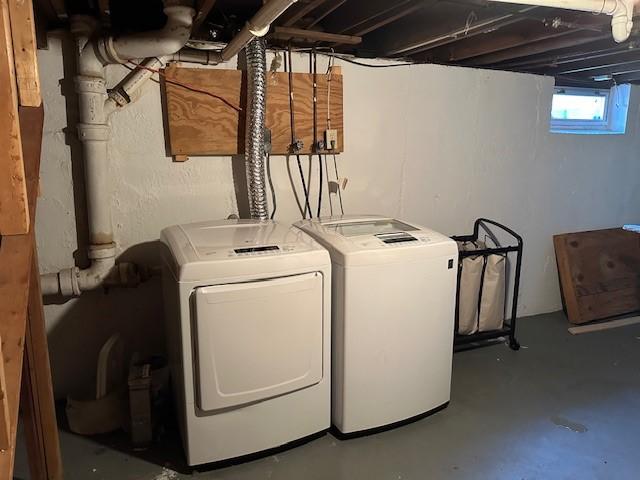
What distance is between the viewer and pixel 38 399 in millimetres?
1698

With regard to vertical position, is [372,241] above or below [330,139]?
below

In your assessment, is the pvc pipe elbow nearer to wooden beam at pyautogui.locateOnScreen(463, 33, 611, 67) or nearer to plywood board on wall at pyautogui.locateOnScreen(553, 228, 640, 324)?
wooden beam at pyautogui.locateOnScreen(463, 33, 611, 67)

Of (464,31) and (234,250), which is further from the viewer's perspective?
(464,31)

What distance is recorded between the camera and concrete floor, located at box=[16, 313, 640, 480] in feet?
6.44

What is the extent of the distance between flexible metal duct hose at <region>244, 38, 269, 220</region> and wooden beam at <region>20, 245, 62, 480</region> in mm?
1036

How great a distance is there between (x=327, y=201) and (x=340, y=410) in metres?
1.18

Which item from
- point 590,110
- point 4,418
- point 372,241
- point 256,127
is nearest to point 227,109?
point 256,127

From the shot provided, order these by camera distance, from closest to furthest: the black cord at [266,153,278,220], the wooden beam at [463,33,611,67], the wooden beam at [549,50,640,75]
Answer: the wooden beam at [463,33,611,67]
the black cord at [266,153,278,220]
the wooden beam at [549,50,640,75]

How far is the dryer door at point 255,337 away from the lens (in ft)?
5.91

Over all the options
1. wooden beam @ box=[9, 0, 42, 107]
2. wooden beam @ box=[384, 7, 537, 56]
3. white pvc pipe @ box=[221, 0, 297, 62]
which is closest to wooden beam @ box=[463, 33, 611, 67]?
wooden beam @ box=[384, 7, 537, 56]

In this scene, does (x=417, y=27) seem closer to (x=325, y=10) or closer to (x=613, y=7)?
(x=325, y=10)

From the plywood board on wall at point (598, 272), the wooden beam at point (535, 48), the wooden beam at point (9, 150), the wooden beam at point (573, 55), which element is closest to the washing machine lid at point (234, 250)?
the wooden beam at point (9, 150)

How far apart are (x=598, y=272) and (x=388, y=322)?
93.5 inches

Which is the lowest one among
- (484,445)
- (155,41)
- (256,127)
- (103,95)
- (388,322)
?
(484,445)
